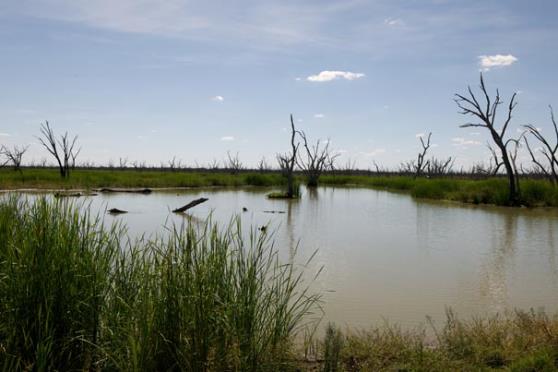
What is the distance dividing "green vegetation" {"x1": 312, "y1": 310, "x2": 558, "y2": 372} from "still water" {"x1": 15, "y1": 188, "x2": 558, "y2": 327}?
1035mm

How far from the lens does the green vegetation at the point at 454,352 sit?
3.26m

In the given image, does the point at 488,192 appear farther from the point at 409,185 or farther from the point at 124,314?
the point at 124,314

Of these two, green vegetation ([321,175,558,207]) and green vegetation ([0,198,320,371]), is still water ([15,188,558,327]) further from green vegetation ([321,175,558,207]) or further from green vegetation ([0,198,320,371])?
green vegetation ([321,175,558,207])

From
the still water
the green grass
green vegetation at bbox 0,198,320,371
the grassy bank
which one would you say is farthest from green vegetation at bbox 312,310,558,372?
the green grass

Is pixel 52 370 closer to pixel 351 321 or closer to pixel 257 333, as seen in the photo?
pixel 257 333

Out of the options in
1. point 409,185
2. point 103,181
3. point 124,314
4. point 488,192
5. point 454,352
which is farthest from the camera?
point 409,185

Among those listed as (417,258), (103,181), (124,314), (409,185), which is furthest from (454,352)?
(409,185)

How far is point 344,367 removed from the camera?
3.28m

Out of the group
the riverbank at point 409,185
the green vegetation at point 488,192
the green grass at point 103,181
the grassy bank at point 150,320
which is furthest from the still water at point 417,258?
the green grass at point 103,181

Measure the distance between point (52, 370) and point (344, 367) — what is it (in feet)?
5.98

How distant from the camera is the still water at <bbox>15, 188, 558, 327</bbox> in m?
5.64

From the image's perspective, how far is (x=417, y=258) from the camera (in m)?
8.89

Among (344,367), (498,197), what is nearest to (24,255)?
(344,367)

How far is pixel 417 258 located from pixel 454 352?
5457 mm
